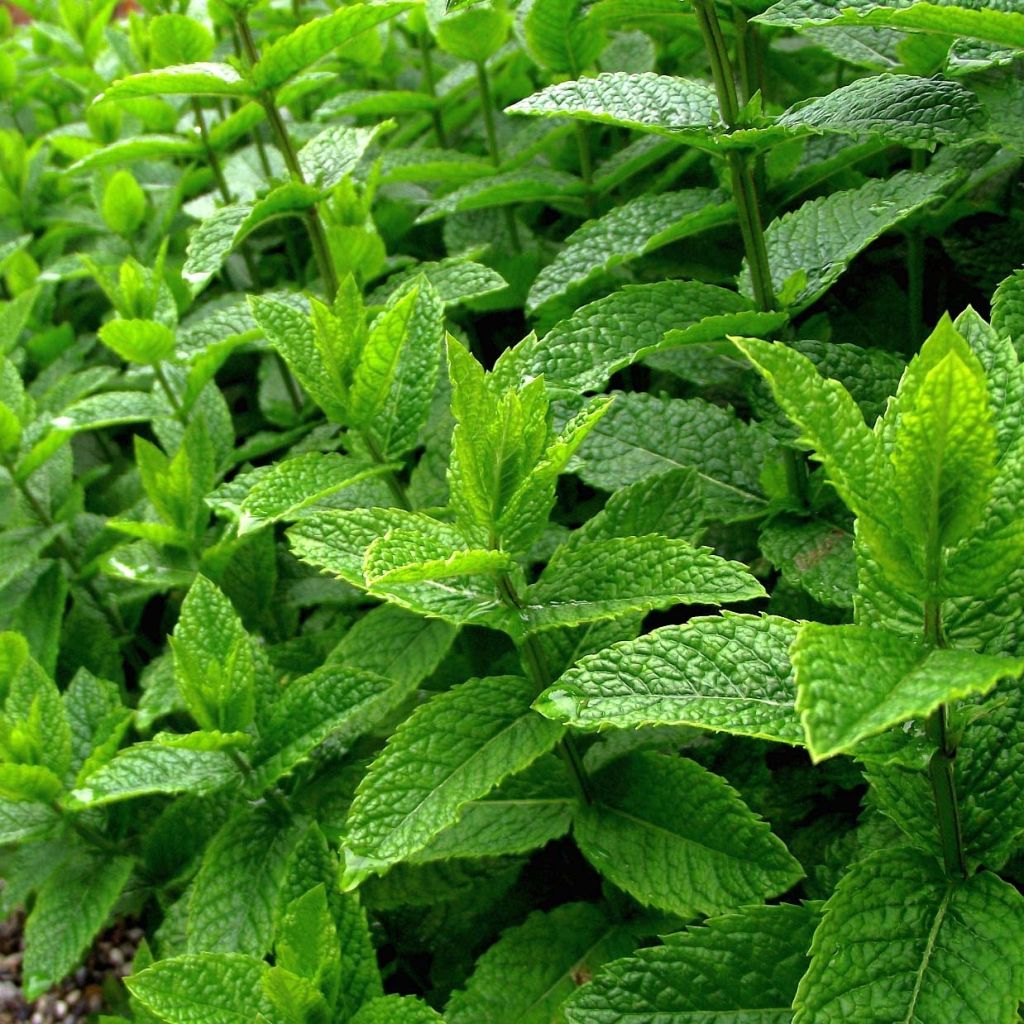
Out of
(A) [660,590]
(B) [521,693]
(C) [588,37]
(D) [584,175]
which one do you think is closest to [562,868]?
(B) [521,693]

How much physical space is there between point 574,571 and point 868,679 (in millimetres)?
385

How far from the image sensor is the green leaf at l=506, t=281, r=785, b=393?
1.03 m

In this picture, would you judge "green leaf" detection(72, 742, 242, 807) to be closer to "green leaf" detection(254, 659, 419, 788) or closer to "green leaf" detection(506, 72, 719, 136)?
"green leaf" detection(254, 659, 419, 788)

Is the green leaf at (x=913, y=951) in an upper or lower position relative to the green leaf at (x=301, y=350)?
lower

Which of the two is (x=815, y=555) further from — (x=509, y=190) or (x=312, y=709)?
(x=509, y=190)

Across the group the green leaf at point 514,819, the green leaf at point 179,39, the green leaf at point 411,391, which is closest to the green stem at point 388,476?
the green leaf at point 411,391

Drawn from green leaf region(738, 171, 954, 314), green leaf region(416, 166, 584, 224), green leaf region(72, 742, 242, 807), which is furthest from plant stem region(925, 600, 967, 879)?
green leaf region(416, 166, 584, 224)

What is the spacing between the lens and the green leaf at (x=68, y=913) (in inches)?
51.2

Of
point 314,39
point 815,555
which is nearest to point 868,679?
point 815,555

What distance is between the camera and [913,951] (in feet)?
2.55

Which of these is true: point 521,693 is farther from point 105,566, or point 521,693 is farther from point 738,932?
point 105,566

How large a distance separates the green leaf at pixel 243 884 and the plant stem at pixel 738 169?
30.0 inches

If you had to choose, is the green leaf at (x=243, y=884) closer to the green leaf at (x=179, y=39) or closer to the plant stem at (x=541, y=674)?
the plant stem at (x=541, y=674)

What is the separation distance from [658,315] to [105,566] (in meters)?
0.91
